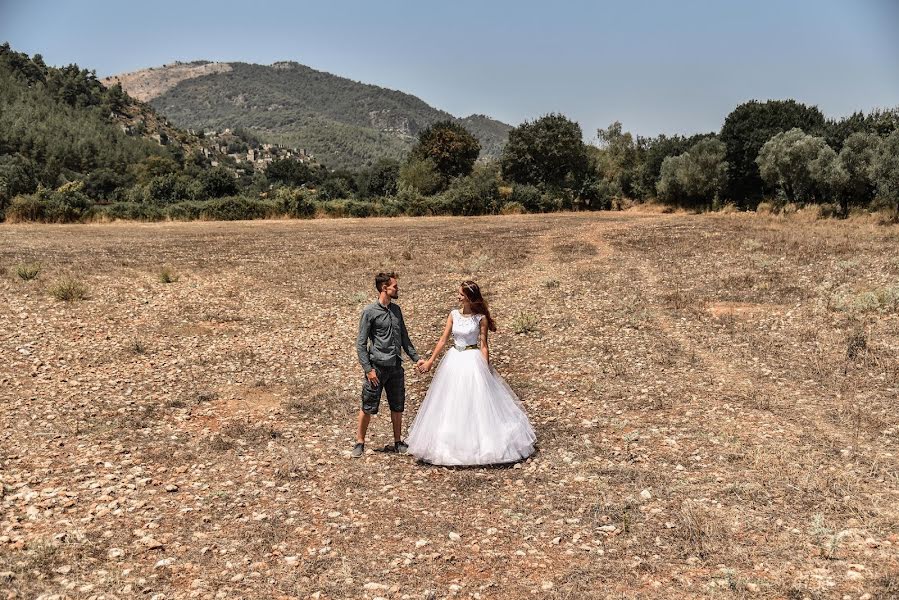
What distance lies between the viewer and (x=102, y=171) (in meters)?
96.8

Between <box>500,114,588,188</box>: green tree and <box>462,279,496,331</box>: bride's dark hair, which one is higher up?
<box>500,114,588,188</box>: green tree

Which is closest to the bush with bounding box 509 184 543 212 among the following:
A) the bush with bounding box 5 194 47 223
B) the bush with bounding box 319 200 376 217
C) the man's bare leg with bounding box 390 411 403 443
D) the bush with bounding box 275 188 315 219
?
the bush with bounding box 319 200 376 217

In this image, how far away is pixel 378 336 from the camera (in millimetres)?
10680

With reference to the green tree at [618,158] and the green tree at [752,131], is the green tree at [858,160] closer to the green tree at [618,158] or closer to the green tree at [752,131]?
the green tree at [752,131]

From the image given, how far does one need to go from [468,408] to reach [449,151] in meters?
94.3

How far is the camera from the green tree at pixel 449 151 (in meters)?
101

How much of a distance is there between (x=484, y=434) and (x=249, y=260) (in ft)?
95.8

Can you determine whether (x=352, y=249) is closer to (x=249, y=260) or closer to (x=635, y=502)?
(x=249, y=260)

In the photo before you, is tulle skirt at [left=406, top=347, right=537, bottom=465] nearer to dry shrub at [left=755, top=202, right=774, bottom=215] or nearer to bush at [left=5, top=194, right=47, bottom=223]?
bush at [left=5, top=194, right=47, bottom=223]

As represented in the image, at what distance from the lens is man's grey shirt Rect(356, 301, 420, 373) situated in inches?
416

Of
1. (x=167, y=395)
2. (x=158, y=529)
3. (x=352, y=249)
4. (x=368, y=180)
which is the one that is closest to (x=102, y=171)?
(x=368, y=180)

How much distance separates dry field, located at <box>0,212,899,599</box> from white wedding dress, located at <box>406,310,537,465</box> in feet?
1.09

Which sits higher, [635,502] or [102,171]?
[102,171]

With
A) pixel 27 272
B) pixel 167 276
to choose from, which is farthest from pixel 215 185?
pixel 27 272
